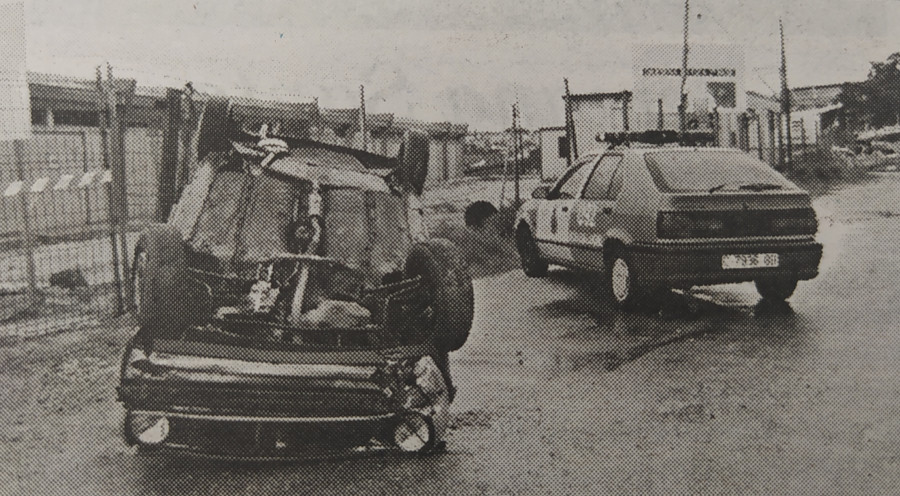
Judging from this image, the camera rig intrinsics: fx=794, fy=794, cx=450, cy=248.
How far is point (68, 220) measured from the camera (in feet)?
36.3

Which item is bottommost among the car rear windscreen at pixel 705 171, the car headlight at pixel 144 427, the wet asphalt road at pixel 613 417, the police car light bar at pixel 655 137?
the wet asphalt road at pixel 613 417

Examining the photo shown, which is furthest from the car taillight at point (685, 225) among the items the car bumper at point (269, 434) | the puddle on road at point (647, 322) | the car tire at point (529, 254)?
the car bumper at point (269, 434)

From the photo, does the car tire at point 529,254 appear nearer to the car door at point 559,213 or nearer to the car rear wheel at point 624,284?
the car door at point 559,213

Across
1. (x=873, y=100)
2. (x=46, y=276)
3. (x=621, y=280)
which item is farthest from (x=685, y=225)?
(x=873, y=100)

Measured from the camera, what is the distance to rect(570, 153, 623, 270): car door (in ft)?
25.5

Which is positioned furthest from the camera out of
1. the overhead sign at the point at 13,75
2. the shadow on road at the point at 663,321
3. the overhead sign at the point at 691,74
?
the overhead sign at the point at 691,74

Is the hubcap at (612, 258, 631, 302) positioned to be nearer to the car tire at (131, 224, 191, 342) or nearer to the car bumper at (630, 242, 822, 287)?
the car bumper at (630, 242, 822, 287)

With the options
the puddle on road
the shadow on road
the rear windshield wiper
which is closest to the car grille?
the puddle on road

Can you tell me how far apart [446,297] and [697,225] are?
11.1 ft

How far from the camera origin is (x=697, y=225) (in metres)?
6.86

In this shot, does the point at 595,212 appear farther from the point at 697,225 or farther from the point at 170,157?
the point at 170,157

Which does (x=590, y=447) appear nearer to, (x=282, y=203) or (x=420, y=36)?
(x=282, y=203)

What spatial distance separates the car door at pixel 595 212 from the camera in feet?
25.5

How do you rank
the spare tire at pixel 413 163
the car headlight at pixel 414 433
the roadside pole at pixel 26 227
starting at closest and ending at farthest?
the car headlight at pixel 414 433
the spare tire at pixel 413 163
the roadside pole at pixel 26 227
